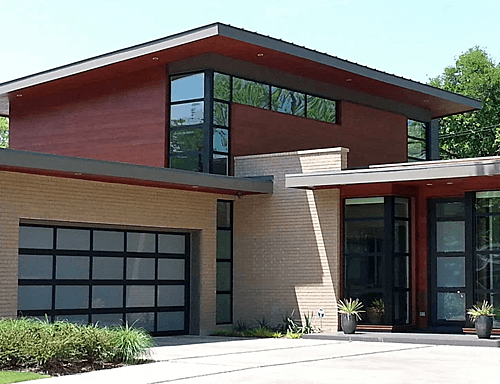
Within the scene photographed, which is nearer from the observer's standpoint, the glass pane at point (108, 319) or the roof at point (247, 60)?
the glass pane at point (108, 319)

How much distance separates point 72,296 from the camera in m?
20.8

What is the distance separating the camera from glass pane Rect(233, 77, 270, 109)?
2484 centimetres

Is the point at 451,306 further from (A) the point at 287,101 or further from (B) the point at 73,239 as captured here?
(B) the point at 73,239

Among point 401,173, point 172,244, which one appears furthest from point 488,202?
point 172,244

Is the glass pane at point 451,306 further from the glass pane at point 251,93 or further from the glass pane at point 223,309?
the glass pane at point 251,93

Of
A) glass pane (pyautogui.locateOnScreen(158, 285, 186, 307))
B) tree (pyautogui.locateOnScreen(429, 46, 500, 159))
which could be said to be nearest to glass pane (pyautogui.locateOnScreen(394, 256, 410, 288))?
glass pane (pyautogui.locateOnScreen(158, 285, 186, 307))

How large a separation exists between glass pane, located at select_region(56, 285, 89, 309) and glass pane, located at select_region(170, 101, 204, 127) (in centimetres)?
562

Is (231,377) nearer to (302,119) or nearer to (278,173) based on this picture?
(278,173)

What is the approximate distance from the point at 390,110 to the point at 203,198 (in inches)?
361

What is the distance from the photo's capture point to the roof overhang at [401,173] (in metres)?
20.1

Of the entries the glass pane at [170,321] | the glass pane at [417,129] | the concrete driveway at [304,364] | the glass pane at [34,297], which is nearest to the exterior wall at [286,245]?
the glass pane at [170,321]

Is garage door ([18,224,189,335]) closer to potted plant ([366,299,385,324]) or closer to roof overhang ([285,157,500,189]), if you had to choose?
roof overhang ([285,157,500,189])

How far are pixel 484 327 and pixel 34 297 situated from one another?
10.1 metres

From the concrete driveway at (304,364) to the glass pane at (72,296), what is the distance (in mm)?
2030
